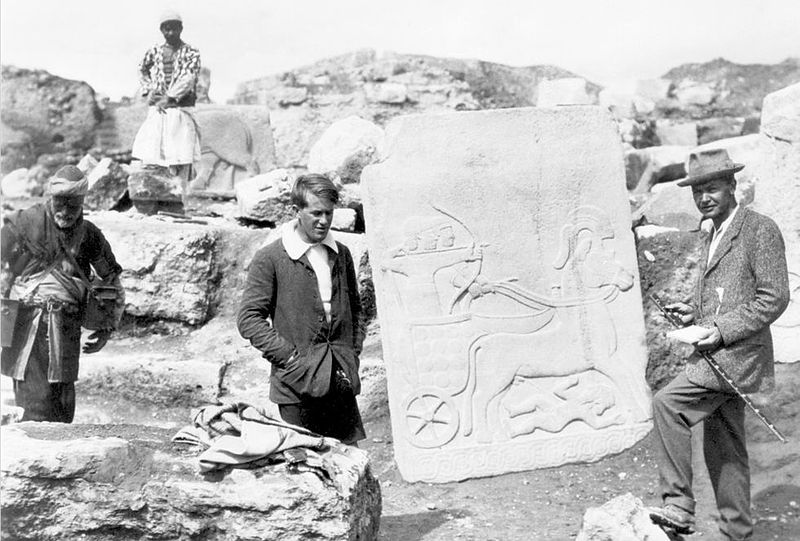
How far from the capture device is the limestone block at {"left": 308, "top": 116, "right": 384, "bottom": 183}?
827 centimetres

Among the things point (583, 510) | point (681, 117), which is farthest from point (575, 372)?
point (681, 117)

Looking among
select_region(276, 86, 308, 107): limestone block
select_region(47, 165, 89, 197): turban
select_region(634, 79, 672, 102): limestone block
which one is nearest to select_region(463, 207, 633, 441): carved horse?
select_region(47, 165, 89, 197): turban

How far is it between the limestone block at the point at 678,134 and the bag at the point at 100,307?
11.7 metres

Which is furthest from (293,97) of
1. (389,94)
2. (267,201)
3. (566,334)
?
(566,334)

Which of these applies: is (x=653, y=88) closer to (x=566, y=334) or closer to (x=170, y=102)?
(x=170, y=102)

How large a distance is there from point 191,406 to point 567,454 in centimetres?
249

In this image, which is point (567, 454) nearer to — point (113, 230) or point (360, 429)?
point (360, 429)

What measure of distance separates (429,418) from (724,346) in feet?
6.00

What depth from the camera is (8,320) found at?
5207 mm

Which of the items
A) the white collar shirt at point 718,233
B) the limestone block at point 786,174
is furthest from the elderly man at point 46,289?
the limestone block at point 786,174

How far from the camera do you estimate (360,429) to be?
466cm

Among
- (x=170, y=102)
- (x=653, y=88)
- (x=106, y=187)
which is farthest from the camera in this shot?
(x=653, y=88)

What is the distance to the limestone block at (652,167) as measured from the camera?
11820 mm

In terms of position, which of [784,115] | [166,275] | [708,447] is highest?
[784,115]
